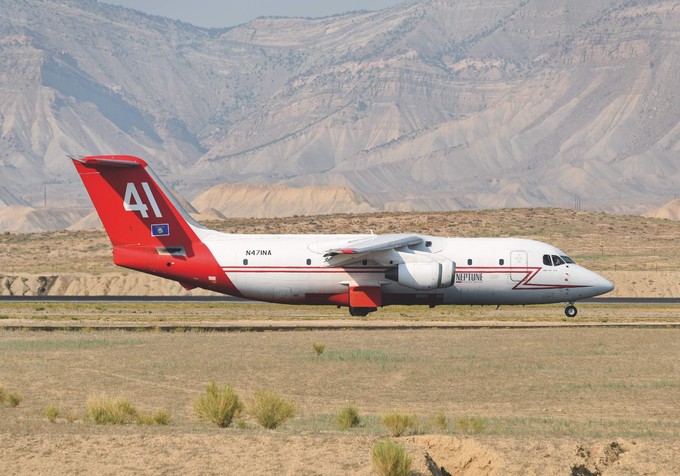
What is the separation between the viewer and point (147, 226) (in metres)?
44.3

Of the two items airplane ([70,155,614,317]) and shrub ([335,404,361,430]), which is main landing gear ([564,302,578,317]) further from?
shrub ([335,404,361,430])

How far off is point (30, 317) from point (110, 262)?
173 ft

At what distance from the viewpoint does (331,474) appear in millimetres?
15250

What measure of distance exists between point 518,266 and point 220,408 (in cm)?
2744

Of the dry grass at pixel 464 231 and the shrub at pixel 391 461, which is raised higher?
the dry grass at pixel 464 231

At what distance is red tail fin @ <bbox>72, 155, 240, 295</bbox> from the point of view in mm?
43781

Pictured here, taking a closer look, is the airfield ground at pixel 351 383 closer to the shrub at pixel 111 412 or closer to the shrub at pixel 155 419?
the shrub at pixel 155 419

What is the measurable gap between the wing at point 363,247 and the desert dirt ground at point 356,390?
8.30ft

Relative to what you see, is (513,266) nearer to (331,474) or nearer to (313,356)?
(313,356)

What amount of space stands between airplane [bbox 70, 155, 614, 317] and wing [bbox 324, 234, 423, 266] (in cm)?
5

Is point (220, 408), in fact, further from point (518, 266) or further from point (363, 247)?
point (518, 266)

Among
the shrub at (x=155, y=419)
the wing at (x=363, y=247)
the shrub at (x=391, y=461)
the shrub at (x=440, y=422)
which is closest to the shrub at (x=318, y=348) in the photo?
the wing at (x=363, y=247)

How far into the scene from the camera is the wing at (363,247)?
42.8 m

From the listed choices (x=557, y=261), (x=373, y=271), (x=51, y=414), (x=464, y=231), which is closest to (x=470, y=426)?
(x=51, y=414)
